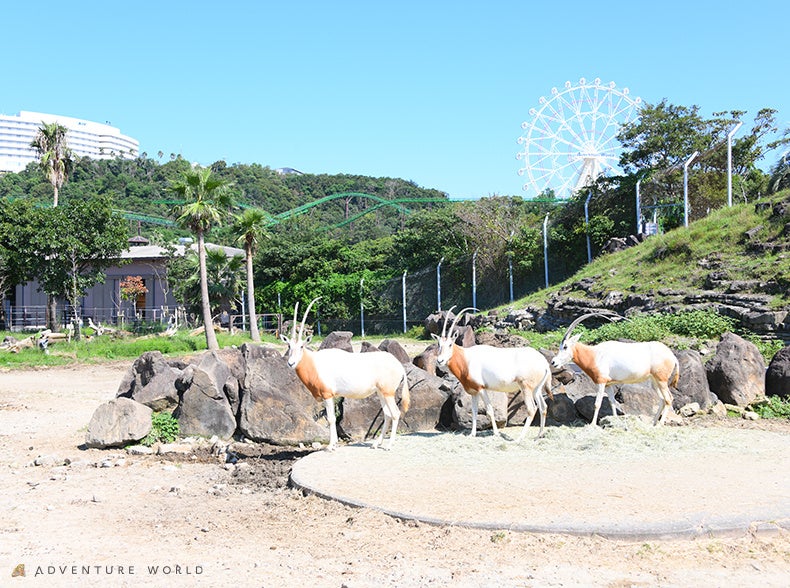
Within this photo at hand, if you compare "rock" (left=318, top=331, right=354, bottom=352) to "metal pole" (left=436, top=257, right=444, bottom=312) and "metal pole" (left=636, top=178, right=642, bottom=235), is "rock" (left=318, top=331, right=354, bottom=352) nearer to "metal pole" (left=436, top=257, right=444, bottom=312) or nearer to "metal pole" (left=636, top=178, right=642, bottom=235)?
"metal pole" (left=636, top=178, right=642, bottom=235)

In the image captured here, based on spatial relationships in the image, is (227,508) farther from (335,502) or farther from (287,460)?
(287,460)

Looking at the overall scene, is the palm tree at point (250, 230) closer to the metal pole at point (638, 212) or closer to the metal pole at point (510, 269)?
the metal pole at point (510, 269)

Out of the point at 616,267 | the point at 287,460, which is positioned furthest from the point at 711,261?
the point at 287,460

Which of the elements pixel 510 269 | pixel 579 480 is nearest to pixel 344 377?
pixel 579 480

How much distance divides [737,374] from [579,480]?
237 inches

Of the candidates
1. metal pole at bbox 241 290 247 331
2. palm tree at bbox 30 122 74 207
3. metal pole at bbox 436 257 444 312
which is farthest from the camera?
palm tree at bbox 30 122 74 207

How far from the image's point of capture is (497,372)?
9.92 m

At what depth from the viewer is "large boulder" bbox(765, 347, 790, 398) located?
12.2 meters

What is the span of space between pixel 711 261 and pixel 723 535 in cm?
1817

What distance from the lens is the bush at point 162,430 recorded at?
1088cm

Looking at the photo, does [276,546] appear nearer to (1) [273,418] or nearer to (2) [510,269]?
Answer: (1) [273,418]

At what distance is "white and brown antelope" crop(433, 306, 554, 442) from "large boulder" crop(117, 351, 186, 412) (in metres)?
4.60

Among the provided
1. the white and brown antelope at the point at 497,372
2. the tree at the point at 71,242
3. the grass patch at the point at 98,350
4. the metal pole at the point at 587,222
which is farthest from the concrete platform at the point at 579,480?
the tree at the point at 71,242

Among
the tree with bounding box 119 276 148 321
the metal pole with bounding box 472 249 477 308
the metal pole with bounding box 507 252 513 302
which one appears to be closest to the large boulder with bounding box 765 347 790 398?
the metal pole with bounding box 507 252 513 302
